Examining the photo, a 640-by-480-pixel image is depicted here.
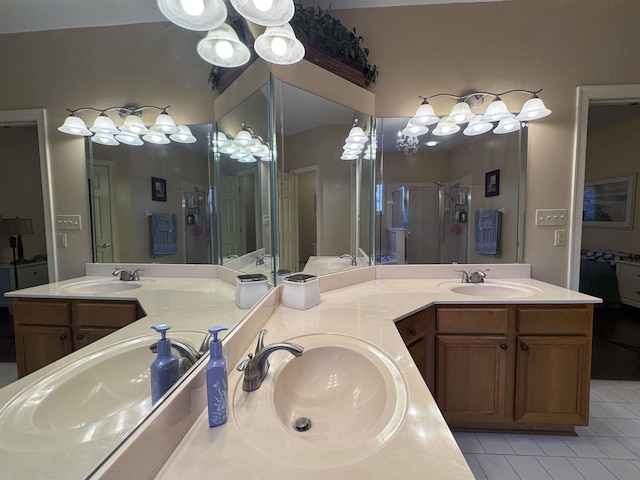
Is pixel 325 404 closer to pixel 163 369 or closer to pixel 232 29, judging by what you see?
pixel 163 369

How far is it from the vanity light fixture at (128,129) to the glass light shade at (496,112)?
75.7 inches

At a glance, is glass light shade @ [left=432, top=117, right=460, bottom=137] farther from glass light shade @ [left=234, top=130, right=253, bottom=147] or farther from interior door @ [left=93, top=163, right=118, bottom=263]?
interior door @ [left=93, top=163, right=118, bottom=263]

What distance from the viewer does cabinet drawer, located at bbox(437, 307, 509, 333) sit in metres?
1.47

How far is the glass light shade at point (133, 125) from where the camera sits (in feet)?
2.18

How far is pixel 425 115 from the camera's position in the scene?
186cm

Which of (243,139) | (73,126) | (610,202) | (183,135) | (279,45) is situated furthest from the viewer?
(610,202)

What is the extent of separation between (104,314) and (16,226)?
0.83ft

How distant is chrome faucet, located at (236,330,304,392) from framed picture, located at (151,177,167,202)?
0.56 meters

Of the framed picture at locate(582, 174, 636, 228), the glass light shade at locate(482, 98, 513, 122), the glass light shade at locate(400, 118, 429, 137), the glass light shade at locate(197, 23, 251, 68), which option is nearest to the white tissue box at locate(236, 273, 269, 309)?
the glass light shade at locate(197, 23, 251, 68)

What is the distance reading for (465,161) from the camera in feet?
6.55

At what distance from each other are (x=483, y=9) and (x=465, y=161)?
40.7 inches

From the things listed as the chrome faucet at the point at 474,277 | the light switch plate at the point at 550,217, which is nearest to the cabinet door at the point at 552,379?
the chrome faucet at the point at 474,277

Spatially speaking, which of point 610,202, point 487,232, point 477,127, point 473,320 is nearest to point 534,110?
point 477,127

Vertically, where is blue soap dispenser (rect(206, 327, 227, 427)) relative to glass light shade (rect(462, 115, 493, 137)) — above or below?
below
